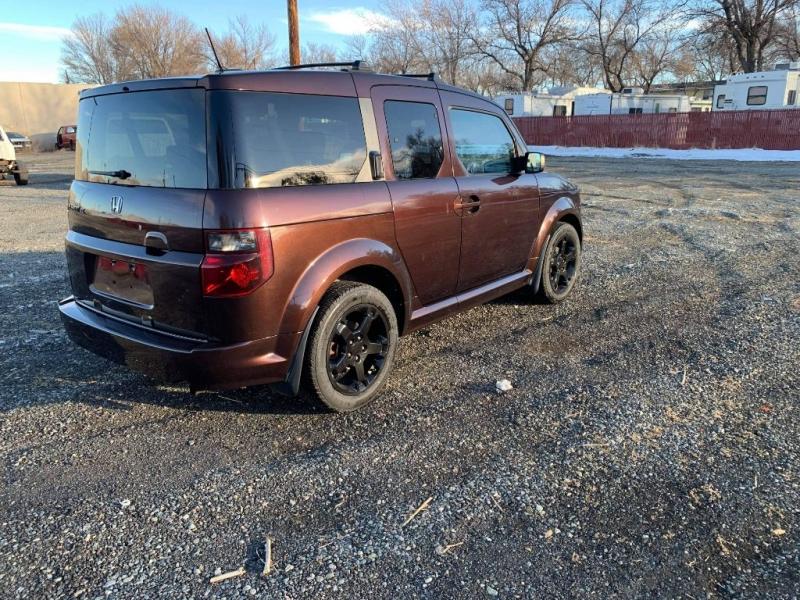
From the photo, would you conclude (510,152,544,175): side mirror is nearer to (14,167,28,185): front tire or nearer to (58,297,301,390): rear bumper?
(58,297,301,390): rear bumper

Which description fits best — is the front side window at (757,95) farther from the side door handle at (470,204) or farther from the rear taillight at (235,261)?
the rear taillight at (235,261)

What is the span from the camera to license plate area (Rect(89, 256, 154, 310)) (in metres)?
3.04

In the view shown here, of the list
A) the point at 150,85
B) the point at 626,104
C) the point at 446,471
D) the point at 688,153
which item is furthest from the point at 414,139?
the point at 626,104

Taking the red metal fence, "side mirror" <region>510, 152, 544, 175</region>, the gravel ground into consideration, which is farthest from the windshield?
the red metal fence

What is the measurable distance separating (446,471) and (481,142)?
8.61 feet

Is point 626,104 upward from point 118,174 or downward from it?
upward

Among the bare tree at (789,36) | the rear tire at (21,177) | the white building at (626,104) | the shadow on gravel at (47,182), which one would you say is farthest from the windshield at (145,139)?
the bare tree at (789,36)

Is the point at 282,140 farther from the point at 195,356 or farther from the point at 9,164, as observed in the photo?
the point at 9,164

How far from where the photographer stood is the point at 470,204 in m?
4.14

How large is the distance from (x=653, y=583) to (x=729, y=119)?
3159 centimetres

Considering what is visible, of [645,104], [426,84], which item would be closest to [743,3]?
[645,104]

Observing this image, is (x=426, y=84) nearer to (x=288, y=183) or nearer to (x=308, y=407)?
(x=288, y=183)

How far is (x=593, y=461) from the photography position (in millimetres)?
2977

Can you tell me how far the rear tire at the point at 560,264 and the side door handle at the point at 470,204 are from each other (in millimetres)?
1230
